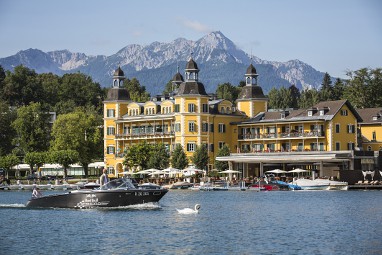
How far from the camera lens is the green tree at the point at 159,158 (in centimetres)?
11350

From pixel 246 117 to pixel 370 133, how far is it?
17033 millimetres

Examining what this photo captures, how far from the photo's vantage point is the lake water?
42.4 meters

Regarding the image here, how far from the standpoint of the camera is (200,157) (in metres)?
113

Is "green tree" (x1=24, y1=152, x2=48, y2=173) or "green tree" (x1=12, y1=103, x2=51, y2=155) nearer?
"green tree" (x1=24, y1=152, x2=48, y2=173)

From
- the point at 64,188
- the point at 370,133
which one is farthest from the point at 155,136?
the point at 370,133

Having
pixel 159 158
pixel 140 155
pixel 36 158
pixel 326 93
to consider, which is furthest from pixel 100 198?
pixel 326 93

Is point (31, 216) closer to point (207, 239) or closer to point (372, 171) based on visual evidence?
point (207, 239)

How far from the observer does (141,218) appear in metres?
55.8

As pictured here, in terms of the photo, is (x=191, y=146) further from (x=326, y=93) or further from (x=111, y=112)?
(x=326, y=93)

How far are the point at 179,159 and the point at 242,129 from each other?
12533 millimetres

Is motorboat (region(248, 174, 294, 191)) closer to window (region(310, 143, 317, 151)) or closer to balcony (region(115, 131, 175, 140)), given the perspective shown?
window (region(310, 143, 317, 151))

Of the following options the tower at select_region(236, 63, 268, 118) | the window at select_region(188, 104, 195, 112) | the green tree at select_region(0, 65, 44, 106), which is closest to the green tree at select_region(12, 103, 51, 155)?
the window at select_region(188, 104, 195, 112)

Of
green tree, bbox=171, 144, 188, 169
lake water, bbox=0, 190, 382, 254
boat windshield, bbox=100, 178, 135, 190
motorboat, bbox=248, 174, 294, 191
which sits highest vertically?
green tree, bbox=171, 144, 188, 169

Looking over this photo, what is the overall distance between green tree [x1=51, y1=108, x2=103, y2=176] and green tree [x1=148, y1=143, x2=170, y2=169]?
52.4 ft
